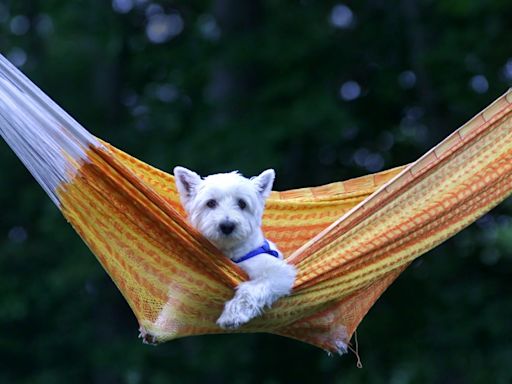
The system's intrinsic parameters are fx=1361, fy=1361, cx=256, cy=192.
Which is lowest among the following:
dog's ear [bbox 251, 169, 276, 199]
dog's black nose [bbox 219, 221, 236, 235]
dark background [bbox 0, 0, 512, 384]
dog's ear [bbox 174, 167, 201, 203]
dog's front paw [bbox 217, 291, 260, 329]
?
dog's front paw [bbox 217, 291, 260, 329]

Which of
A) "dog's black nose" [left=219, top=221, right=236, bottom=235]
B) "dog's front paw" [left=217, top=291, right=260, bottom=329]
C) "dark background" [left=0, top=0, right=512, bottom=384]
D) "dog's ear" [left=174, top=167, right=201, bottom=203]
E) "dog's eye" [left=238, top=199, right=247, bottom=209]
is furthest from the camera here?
"dark background" [left=0, top=0, right=512, bottom=384]

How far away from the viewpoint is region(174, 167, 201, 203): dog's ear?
20.7ft

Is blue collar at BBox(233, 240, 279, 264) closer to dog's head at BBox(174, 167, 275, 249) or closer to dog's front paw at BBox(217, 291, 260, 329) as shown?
dog's head at BBox(174, 167, 275, 249)

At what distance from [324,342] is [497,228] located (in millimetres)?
9133

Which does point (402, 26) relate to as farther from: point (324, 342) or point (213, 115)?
point (324, 342)

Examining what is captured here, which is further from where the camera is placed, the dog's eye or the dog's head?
the dog's eye

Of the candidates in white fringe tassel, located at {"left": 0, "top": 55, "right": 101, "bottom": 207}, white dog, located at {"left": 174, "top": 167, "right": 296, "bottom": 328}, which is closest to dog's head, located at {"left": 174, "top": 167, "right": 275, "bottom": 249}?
white dog, located at {"left": 174, "top": 167, "right": 296, "bottom": 328}

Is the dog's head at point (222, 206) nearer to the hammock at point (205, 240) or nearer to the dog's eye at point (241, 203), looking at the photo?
the dog's eye at point (241, 203)

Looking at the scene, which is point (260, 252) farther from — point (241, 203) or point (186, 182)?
point (186, 182)

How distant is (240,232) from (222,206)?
14 centimetres

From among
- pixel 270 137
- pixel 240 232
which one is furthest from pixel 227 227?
pixel 270 137

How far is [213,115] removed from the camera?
15523mm

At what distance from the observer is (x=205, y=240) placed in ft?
19.7

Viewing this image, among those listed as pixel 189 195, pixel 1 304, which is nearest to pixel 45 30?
pixel 1 304
